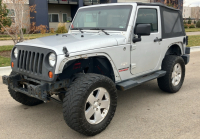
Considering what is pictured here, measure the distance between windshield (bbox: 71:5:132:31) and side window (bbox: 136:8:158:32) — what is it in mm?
267

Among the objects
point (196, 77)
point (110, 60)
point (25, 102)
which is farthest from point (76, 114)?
point (196, 77)

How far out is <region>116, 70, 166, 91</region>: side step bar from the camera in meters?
3.89

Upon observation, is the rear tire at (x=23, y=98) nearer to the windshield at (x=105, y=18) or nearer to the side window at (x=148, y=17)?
the windshield at (x=105, y=18)

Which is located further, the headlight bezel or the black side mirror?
the black side mirror

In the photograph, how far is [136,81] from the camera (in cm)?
424

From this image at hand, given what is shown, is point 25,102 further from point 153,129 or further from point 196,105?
point 196,105

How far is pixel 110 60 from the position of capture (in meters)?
3.71

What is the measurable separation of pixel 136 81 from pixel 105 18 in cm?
141

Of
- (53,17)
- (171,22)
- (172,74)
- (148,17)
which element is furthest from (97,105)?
(53,17)

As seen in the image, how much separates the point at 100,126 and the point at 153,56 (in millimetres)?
2057

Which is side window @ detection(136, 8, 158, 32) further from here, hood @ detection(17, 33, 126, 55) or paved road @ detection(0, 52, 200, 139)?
paved road @ detection(0, 52, 200, 139)

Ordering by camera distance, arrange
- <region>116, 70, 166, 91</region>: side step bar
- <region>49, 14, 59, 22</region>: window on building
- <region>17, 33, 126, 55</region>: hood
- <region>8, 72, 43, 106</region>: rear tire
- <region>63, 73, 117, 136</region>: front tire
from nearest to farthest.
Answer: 1. <region>63, 73, 117, 136</region>: front tire
2. <region>17, 33, 126, 55</region>: hood
3. <region>116, 70, 166, 91</region>: side step bar
4. <region>8, 72, 43, 106</region>: rear tire
5. <region>49, 14, 59, 22</region>: window on building

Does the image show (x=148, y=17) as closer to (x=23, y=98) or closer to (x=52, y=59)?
(x=52, y=59)

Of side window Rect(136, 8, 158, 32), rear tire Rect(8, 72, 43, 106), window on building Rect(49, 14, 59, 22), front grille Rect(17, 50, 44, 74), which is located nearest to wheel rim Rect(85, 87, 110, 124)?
front grille Rect(17, 50, 44, 74)
